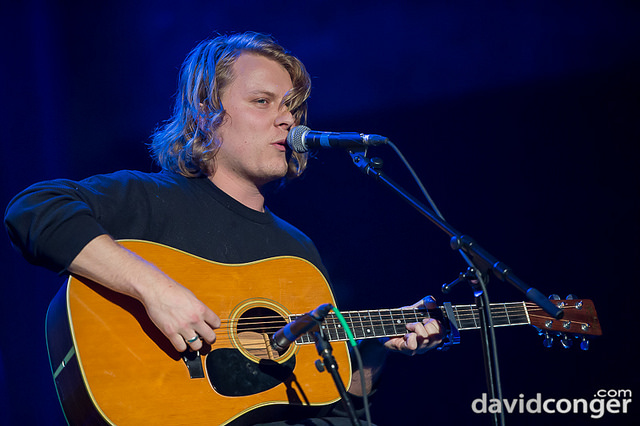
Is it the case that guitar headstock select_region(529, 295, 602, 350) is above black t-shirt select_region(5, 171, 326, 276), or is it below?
below

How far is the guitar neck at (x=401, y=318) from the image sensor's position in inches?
90.2

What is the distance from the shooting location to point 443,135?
3.82 metres

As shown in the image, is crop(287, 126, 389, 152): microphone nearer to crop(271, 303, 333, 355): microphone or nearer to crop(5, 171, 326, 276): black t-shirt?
crop(5, 171, 326, 276): black t-shirt

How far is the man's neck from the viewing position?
2750mm

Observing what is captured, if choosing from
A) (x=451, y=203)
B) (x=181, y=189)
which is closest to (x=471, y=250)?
(x=181, y=189)

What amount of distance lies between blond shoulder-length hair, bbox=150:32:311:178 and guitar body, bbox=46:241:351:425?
2.61 ft

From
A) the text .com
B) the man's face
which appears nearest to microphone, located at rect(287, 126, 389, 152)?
the man's face

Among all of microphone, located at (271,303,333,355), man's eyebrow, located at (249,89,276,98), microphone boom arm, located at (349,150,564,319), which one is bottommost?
microphone, located at (271,303,333,355)

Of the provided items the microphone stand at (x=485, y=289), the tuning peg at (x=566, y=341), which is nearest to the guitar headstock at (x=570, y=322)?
the tuning peg at (x=566, y=341)

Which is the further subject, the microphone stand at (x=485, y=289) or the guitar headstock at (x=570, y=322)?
the guitar headstock at (x=570, y=322)

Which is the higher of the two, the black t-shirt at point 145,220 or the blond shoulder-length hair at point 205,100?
the blond shoulder-length hair at point 205,100

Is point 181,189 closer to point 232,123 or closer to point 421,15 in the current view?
point 232,123

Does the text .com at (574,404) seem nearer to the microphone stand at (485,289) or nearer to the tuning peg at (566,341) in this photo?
the tuning peg at (566,341)

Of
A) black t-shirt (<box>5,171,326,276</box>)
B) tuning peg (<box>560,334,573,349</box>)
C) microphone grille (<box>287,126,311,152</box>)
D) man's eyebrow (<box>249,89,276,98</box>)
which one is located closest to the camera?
black t-shirt (<box>5,171,326,276</box>)
